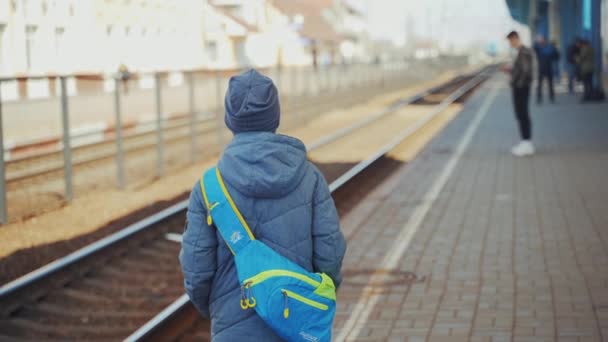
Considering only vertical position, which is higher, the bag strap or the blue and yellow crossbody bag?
the bag strap

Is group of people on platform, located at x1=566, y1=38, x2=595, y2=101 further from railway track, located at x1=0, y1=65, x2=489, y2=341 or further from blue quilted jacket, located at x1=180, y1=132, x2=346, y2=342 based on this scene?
blue quilted jacket, located at x1=180, y1=132, x2=346, y2=342

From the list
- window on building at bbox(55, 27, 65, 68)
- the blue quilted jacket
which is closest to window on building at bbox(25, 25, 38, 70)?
window on building at bbox(55, 27, 65, 68)

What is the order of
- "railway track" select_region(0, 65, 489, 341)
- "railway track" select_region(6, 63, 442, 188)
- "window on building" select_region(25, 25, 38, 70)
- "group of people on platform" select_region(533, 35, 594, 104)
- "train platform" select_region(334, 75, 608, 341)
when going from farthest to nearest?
"group of people on platform" select_region(533, 35, 594, 104)
"window on building" select_region(25, 25, 38, 70)
"railway track" select_region(6, 63, 442, 188)
"railway track" select_region(0, 65, 489, 341)
"train platform" select_region(334, 75, 608, 341)

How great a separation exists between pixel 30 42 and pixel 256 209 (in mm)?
11650

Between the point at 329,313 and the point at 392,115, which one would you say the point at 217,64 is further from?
the point at 329,313

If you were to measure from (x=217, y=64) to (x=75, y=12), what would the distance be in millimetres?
10550

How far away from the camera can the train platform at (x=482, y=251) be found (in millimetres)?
6352

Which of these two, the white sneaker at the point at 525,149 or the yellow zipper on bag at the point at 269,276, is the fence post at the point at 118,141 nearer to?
the white sneaker at the point at 525,149

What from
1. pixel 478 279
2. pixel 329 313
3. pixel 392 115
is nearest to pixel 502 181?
pixel 478 279

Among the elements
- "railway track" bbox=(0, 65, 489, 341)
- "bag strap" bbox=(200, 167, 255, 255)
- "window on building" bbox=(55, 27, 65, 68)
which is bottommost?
"railway track" bbox=(0, 65, 489, 341)

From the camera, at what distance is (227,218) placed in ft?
10.7

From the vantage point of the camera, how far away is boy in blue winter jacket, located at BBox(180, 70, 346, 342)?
10.8 feet

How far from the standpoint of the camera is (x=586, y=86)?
93.7 feet

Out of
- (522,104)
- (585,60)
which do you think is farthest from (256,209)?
(585,60)
